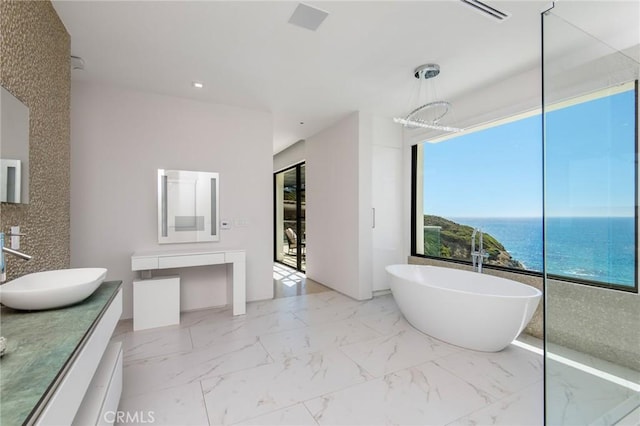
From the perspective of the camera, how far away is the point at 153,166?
3.54 meters

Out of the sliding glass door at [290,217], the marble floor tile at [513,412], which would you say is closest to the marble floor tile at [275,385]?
the marble floor tile at [513,412]

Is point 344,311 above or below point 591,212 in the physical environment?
below

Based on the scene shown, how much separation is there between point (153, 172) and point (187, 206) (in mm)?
577

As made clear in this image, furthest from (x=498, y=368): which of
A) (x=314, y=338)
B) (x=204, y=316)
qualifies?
(x=204, y=316)

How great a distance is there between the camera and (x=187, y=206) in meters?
3.67

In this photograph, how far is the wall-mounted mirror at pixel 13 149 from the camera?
55.9 inches

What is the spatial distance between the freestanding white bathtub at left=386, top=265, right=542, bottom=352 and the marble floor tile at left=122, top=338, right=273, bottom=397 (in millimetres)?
1585

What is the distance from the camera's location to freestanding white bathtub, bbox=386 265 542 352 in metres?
2.42

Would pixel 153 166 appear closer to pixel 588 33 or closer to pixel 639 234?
pixel 588 33

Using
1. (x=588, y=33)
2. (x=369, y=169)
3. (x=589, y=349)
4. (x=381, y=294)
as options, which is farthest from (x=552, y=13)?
(x=381, y=294)

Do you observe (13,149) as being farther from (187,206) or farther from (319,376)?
(319,376)

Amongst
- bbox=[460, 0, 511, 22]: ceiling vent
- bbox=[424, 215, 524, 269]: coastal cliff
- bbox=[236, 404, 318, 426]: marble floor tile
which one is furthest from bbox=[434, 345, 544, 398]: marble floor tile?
bbox=[460, 0, 511, 22]: ceiling vent

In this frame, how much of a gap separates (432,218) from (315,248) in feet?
7.20

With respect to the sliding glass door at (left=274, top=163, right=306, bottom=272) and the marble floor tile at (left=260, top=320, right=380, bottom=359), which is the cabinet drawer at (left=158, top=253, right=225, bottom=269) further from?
the sliding glass door at (left=274, top=163, right=306, bottom=272)
